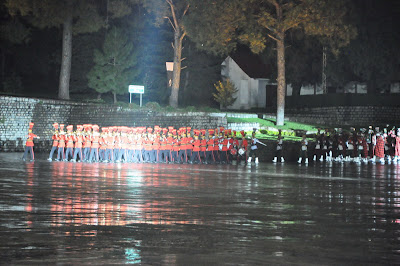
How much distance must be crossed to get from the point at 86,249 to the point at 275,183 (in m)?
12.6

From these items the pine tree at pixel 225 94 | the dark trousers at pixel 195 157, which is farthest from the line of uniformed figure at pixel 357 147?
the pine tree at pixel 225 94

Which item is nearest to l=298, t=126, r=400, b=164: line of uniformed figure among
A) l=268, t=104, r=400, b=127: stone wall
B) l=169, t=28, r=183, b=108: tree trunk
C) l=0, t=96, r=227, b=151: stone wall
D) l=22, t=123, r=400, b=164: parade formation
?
l=22, t=123, r=400, b=164: parade formation

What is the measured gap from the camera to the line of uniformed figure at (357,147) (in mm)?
37250

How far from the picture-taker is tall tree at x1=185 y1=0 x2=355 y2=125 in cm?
4494

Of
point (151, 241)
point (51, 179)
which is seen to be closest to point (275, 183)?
point (51, 179)

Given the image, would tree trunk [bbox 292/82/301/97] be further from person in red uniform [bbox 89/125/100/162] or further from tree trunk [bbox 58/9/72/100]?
person in red uniform [bbox 89/125/100/162]

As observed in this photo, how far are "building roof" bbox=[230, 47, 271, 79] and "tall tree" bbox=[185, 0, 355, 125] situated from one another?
66.9 feet

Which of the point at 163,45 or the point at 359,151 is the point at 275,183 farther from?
the point at 163,45

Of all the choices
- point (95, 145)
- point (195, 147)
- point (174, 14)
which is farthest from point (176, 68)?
point (95, 145)

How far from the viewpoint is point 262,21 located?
4591 centimetres

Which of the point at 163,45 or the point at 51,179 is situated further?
the point at 163,45

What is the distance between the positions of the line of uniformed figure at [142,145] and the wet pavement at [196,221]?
12.1 meters

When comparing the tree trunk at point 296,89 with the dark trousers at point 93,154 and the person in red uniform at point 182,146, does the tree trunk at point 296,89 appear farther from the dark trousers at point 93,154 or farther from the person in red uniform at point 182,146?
the dark trousers at point 93,154

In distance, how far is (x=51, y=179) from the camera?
22.2m
